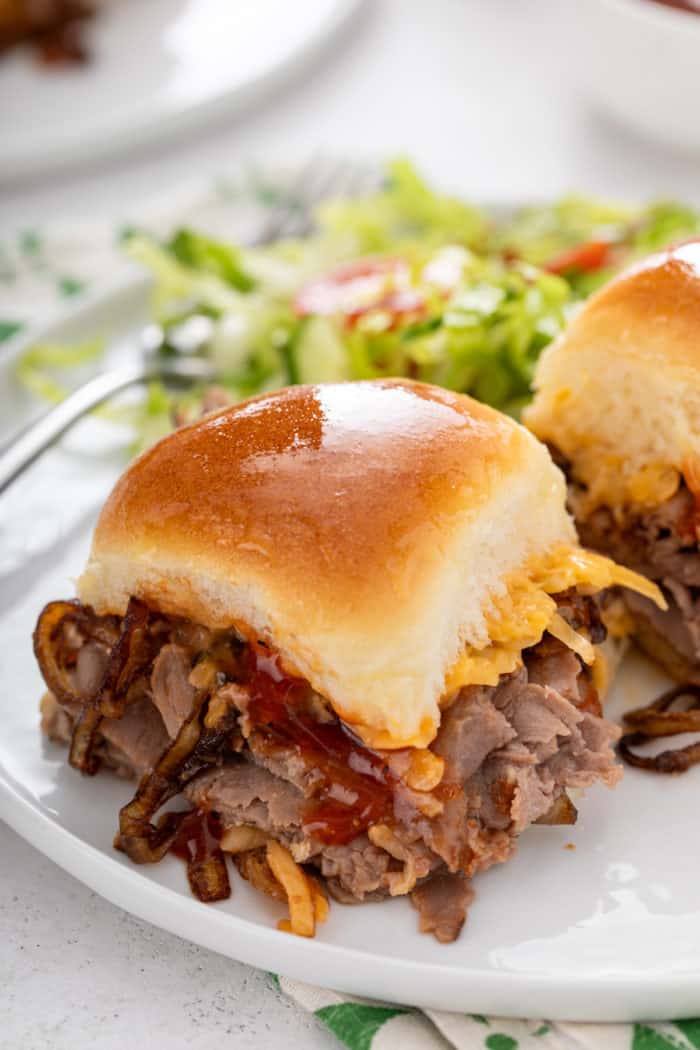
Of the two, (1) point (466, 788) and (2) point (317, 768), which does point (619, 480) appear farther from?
(2) point (317, 768)

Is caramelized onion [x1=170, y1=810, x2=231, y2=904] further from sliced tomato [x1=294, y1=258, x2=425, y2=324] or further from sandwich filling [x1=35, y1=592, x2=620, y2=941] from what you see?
sliced tomato [x1=294, y1=258, x2=425, y2=324]

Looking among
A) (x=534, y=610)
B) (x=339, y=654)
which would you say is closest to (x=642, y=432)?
(x=534, y=610)

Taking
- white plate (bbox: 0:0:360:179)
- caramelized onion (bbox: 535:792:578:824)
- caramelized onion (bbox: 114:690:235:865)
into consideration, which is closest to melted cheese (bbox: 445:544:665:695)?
caramelized onion (bbox: 535:792:578:824)

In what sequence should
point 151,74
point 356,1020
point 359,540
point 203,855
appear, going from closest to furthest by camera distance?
point 356,1020
point 359,540
point 203,855
point 151,74

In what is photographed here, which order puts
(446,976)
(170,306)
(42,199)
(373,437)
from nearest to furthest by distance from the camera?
(446,976), (373,437), (170,306), (42,199)

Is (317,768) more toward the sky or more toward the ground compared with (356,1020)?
more toward the sky

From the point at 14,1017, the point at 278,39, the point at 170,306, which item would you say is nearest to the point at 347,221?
the point at 170,306

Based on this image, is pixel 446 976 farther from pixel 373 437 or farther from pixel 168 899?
pixel 373 437
